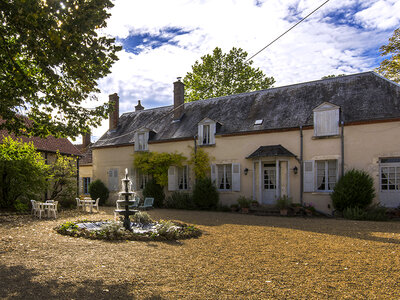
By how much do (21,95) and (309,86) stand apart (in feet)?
42.3

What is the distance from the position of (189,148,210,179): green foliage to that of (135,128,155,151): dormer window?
3.64m

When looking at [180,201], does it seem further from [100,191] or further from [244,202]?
[100,191]

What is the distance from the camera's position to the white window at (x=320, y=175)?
13250mm

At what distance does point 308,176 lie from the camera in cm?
1348

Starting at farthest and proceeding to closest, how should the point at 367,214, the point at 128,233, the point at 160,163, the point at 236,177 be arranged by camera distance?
1. the point at 160,163
2. the point at 236,177
3. the point at 367,214
4. the point at 128,233

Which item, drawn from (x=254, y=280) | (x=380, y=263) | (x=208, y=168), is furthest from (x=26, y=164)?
(x=380, y=263)

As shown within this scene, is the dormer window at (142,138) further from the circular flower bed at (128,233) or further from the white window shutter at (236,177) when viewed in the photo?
the circular flower bed at (128,233)

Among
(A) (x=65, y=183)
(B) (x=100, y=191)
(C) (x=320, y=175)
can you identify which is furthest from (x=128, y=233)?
(B) (x=100, y=191)

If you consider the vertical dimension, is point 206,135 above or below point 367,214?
above

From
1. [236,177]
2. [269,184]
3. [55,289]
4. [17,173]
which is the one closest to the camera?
[55,289]

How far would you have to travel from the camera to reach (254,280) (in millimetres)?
4566

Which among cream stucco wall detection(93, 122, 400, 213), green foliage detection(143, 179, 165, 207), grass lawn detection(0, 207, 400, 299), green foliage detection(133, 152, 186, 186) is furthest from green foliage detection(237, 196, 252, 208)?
grass lawn detection(0, 207, 400, 299)

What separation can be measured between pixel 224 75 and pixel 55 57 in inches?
911

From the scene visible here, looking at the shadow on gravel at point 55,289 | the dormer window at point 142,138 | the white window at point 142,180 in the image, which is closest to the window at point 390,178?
the shadow on gravel at point 55,289
